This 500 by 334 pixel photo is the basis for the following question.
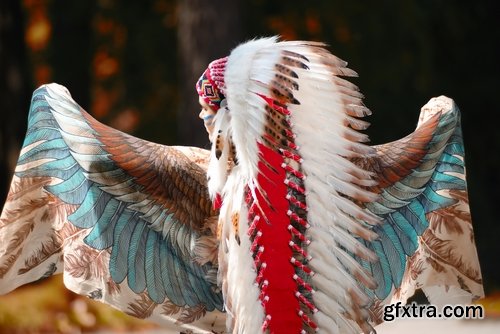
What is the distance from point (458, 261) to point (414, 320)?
2.50 meters

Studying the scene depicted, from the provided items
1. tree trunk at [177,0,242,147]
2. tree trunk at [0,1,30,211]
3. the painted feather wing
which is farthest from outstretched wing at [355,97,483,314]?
tree trunk at [0,1,30,211]

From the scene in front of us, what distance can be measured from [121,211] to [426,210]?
1343 millimetres

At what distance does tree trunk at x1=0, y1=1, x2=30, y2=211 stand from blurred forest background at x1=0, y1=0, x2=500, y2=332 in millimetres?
11

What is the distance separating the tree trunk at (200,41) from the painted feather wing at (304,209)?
5.25 meters

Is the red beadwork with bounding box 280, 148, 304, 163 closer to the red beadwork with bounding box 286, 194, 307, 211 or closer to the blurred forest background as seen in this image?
the red beadwork with bounding box 286, 194, 307, 211

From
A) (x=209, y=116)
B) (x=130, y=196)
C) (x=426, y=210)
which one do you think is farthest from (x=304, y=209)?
(x=426, y=210)

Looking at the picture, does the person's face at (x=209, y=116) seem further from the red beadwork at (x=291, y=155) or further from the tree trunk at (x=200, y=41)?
the tree trunk at (x=200, y=41)

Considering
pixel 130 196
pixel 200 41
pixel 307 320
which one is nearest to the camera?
pixel 307 320

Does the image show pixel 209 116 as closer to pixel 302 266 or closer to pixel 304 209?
pixel 304 209

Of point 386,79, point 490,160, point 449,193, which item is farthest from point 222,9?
point 449,193

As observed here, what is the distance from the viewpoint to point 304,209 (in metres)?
3.62

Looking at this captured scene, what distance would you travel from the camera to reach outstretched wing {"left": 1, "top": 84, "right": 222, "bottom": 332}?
4.12m

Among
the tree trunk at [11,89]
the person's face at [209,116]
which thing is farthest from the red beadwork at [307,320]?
the tree trunk at [11,89]

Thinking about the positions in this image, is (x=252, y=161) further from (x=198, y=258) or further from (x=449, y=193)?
(x=449, y=193)
